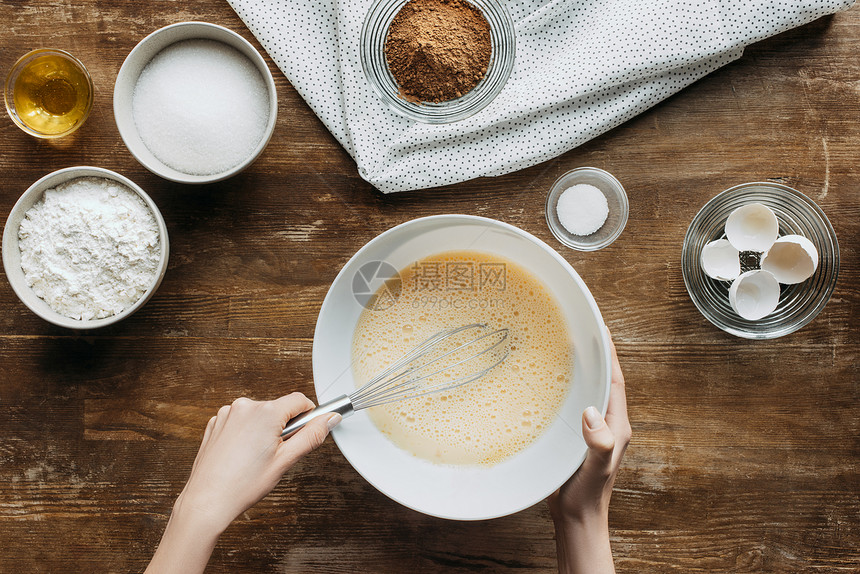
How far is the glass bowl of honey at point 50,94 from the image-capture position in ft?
2.90

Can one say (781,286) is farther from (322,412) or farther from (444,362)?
(322,412)

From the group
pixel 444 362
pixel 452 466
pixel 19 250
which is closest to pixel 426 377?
pixel 444 362

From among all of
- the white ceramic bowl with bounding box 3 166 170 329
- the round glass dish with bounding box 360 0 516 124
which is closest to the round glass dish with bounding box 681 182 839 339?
the round glass dish with bounding box 360 0 516 124

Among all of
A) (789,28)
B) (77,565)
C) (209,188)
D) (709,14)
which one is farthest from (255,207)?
(789,28)

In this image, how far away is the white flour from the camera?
2.67ft

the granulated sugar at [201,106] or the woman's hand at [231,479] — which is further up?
the granulated sugar at [201,106]

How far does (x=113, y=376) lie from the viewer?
928 millimetres

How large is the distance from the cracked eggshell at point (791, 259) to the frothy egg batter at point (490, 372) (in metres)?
0.35

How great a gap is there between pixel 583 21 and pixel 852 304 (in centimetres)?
63

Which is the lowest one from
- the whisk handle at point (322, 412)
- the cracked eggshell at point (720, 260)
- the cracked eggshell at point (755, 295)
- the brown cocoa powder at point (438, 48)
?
the whisk handle at point (322, 412)

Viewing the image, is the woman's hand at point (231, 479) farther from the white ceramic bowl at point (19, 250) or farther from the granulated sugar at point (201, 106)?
the granulated sugar at point (201, 106)

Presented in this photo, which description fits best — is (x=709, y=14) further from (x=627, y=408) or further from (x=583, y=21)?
(x=627, y=408)

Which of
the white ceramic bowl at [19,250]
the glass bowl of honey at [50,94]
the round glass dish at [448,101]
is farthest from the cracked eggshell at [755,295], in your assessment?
the glass bowl of honey at [50,94]

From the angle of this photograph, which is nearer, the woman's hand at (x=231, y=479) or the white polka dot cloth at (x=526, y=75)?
the woman's hand at (x=231, y=479)
